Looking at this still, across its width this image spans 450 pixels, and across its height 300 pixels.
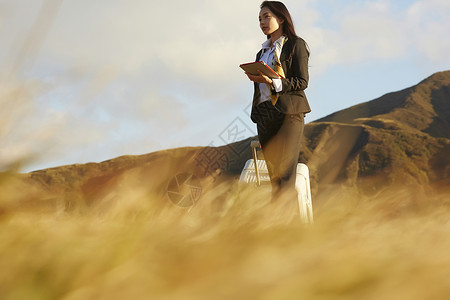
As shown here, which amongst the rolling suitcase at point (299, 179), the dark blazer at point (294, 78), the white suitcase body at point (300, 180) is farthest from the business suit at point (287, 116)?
the white suitcase body at point (300, 180)

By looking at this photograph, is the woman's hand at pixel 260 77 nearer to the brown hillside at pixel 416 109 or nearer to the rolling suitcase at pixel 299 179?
the rolling suitcase at pixel 299 179

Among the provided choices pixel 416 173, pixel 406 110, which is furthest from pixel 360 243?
pixel 406 110

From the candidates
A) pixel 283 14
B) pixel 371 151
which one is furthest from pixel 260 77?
pixel 371 151

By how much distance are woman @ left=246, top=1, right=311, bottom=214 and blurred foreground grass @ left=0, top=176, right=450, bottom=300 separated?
1900mm

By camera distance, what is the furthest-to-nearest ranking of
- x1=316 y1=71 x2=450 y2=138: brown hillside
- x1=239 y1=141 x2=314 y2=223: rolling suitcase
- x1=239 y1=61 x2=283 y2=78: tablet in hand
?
x1=316 y1=71 x2=450 y2=138: brown hillside, x1=239 y1=141 x2=314 y2=223: rolling suitcase, x1=239 y1=61 x2=283 y2=78: tablet in hand

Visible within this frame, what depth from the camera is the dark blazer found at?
2527 mm

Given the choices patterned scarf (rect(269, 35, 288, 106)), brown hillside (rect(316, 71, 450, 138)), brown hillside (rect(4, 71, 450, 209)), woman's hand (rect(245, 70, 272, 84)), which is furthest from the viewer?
brown hillside (rect(316, 71, 450, 138))

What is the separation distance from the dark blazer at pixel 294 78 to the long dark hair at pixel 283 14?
6cm

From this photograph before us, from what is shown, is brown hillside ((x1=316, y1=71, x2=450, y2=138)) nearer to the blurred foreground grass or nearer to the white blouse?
the white blouse

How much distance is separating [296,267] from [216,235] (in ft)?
0.62

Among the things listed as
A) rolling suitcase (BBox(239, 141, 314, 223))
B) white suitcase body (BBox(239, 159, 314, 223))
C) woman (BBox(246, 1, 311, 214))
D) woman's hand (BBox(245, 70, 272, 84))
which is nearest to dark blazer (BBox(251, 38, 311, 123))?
woman (BBox(246, 1, 311, 214))

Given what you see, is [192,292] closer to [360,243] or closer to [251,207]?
[360,243]

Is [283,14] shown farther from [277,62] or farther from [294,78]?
[294,78]

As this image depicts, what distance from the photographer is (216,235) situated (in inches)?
24.8
